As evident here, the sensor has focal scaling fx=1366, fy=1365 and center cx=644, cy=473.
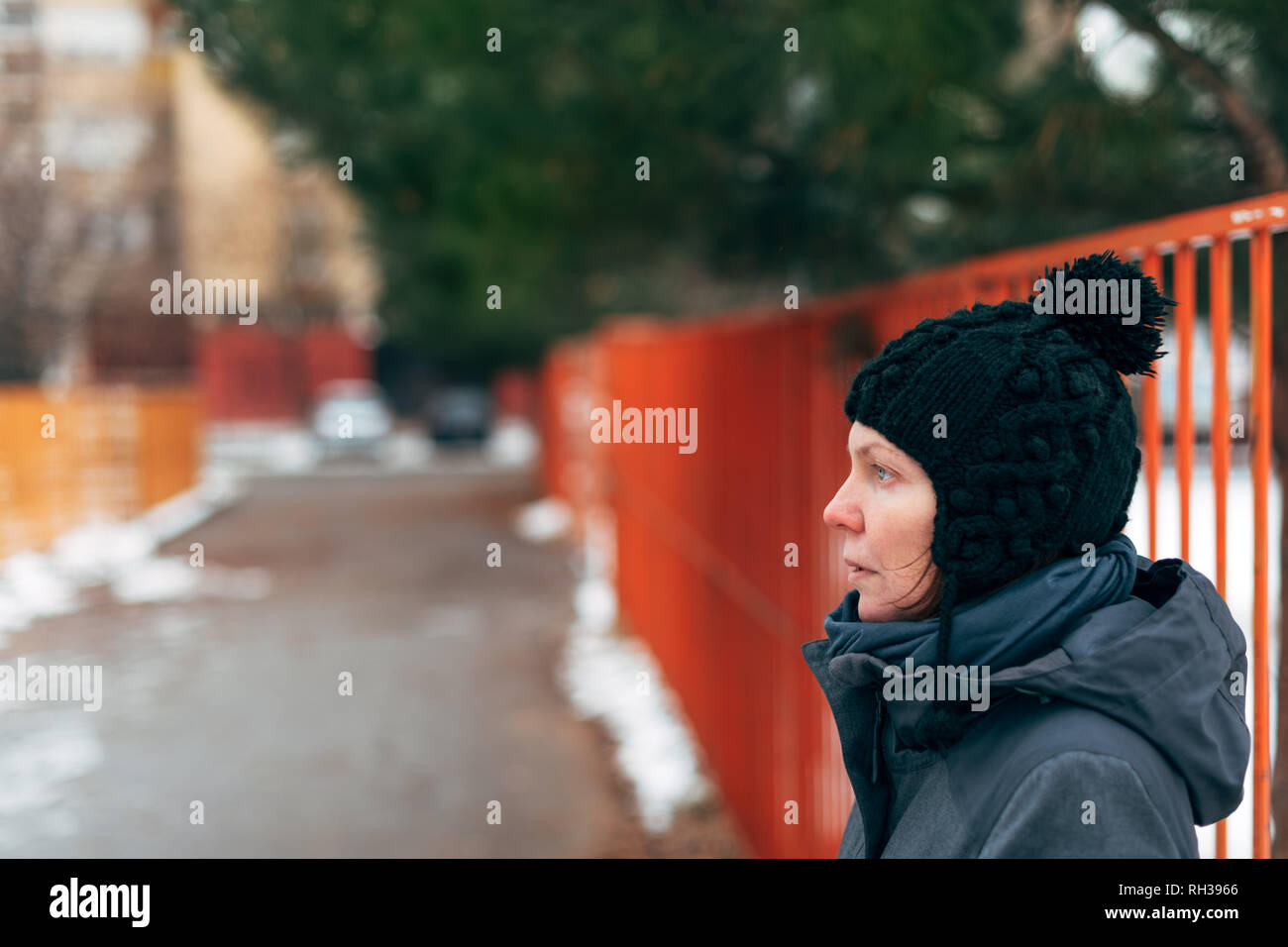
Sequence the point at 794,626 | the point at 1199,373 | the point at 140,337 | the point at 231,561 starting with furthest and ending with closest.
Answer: the point at 140,337 < the point at 231,561 < the point at 794,626 < the point at 1199,373

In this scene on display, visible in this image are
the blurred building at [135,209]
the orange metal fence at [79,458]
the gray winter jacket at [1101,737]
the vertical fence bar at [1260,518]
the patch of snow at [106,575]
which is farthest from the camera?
the blurred building at [135,209]

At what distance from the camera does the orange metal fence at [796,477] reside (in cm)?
198

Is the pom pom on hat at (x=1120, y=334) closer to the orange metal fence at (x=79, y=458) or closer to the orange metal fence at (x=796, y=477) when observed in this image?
the orange metal fence at (x=796, y=477)

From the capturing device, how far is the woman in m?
1.30

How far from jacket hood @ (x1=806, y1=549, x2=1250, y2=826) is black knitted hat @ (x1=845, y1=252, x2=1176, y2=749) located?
39 millimetres

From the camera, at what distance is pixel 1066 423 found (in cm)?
137

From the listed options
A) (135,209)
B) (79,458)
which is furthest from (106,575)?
(135,209)

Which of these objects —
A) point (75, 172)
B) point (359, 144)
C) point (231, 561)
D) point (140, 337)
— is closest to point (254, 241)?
point (140, 337)

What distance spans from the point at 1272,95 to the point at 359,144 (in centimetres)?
386

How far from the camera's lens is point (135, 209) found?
26.5 meters

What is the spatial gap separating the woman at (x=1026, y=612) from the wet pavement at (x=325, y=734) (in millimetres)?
4180

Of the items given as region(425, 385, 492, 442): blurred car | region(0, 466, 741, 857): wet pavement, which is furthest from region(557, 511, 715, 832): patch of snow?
region(425, 385, 492, 442): blurred car

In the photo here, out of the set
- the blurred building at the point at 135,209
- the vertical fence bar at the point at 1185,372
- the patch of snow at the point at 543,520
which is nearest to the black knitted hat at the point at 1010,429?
the vertical fence bar at the point at 1185,372

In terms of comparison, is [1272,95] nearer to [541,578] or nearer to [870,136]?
[870,136]
